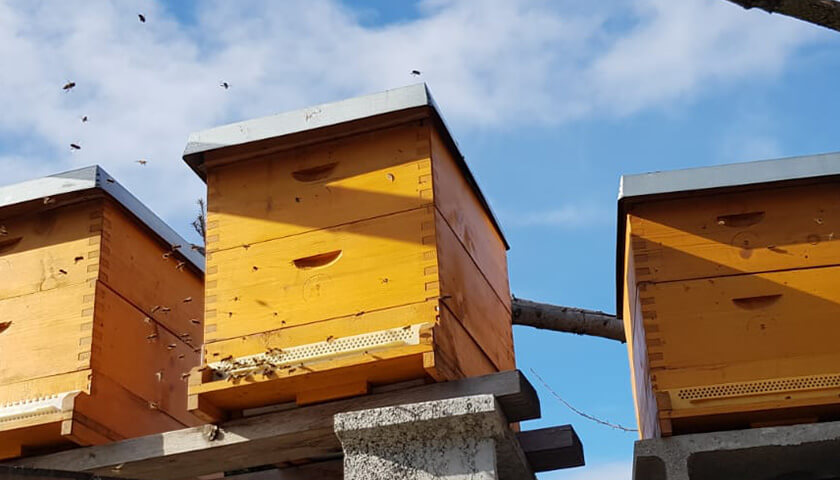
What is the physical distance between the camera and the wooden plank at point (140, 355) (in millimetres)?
5551

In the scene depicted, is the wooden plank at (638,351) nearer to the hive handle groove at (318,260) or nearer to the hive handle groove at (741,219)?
the hive handle groove at (741,219)

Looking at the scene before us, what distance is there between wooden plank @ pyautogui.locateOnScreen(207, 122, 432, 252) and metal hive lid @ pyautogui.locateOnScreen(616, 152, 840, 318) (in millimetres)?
1055

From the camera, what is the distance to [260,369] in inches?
192

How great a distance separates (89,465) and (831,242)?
12.0 ft

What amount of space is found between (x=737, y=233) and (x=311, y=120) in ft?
6.89

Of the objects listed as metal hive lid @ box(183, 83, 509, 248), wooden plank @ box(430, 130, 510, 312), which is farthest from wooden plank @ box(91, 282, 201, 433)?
wooden plank @ box(430, 130, 510, 312)

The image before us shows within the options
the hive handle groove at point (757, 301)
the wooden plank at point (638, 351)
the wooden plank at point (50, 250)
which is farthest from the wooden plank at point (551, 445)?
the wooden plank at point (50, 250)

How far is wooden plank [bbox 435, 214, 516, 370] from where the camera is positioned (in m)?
4.98

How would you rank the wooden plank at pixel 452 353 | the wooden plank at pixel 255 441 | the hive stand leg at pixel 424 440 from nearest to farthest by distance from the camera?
the hive stand leg at pixel 424 440, the wooden plank at pixel 452 353, the wooden plank at pixel 255 441

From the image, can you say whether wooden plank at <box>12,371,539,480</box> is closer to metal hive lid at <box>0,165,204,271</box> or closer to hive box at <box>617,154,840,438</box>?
hive box at <box>617,154,840,438</box>

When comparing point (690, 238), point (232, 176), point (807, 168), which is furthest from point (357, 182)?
point (807, 168)

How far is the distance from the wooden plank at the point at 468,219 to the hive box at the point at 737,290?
0.79m

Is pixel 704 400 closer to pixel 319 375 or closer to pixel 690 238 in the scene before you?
pixel 690 238

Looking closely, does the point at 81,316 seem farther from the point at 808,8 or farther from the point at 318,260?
the point at 808,8
